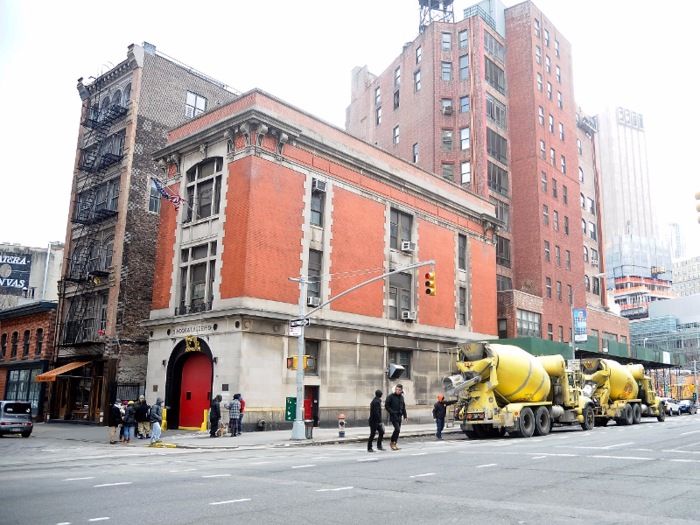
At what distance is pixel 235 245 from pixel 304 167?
18.9ft

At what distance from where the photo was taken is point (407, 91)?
5822 centimetres

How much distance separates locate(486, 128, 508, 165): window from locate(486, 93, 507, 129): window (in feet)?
4.41

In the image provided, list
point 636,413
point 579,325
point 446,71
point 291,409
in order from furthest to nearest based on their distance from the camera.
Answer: point 446,71 < point 579,325 < point 636,413 < point 291,409

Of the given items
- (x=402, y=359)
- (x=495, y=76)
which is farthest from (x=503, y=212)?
(x=402, y=359)

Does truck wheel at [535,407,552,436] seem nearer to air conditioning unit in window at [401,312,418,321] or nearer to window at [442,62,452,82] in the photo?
air conditioning unit in window at [401,312,418,321]

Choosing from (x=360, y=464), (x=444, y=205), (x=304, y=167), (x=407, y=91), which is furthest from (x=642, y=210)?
(x=360, y=464)

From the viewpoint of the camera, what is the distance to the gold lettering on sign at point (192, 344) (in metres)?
29.0

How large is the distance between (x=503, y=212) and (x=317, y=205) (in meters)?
26.9

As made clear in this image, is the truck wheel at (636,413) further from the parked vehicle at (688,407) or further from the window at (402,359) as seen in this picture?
the parked vehicle at (688,407)

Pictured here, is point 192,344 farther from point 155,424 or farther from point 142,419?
point 155,424

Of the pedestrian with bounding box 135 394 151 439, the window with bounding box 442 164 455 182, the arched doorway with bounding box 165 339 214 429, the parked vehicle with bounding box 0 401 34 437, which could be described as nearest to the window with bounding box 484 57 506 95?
the window with bounding box 442 164 455 182

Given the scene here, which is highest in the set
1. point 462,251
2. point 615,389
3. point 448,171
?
point 448,171

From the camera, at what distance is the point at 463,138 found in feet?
173

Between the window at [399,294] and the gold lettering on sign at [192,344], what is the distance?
1149cm
